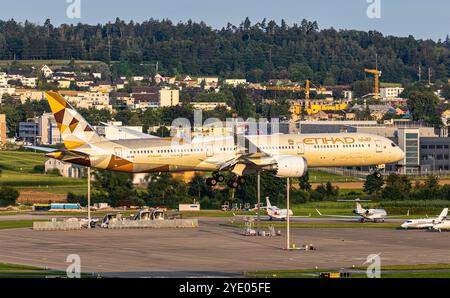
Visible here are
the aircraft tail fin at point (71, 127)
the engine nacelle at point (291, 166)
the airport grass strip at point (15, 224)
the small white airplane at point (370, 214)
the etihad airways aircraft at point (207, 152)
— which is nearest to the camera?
the engine nacelle at point (291, 166)

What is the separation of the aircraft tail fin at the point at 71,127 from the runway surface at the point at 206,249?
1020 centimetres

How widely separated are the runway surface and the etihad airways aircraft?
747 cm

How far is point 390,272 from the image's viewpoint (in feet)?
289

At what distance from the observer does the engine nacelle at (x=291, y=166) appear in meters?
119

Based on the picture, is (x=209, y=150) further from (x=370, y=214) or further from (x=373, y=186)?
(x=373, y=186)

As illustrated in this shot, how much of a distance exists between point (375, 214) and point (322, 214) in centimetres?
1235

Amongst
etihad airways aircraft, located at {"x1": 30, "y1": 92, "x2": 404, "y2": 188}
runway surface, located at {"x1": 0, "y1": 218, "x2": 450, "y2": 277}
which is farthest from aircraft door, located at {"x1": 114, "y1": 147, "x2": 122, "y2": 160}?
runway surface, located at {"x1": 0, "y1": 218, "x2": 450, "y2": 277}

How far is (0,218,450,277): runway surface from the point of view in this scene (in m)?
94.0

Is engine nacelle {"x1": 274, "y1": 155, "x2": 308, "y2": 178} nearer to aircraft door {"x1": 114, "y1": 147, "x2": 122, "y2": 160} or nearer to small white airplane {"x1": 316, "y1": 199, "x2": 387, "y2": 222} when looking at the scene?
aircraft door {"x1": 114, "y1": 147, "x2": 122, "y2": 160}

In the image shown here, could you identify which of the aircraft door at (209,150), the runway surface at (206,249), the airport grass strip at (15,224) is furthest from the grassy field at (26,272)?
the airport grass strip at (15,224)

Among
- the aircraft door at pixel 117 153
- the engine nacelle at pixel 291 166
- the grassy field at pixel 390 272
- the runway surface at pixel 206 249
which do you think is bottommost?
the runway surface at pixel 206 249

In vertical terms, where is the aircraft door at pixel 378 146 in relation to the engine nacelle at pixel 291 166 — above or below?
above

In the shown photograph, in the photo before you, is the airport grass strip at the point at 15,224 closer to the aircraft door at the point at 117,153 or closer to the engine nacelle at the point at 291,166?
the aircraft door at the point at 117,153
